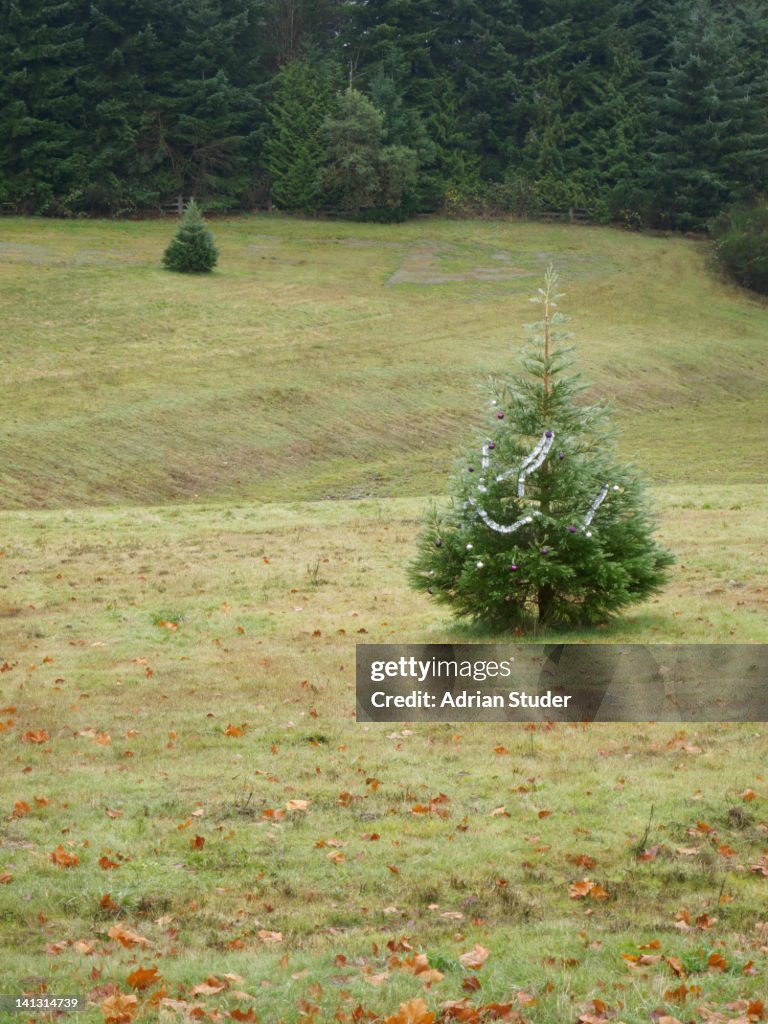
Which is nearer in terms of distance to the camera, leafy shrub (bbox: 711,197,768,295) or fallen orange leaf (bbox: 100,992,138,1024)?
fallen orange leaf (bbox: 100,992,138,1024)

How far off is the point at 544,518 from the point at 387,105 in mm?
61974

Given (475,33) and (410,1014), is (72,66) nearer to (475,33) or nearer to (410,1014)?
(475,33)

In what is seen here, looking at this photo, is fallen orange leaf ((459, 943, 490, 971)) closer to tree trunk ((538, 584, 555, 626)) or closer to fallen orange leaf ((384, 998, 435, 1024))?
fallen orange leaf ((384, 998, 435, 1024))

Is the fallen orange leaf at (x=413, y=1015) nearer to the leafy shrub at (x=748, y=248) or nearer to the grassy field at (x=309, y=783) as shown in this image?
the grassy field at (x=309, y=783)

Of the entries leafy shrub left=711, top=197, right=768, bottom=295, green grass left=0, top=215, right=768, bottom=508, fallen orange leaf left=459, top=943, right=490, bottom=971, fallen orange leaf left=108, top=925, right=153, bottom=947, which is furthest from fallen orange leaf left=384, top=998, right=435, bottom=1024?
leafy shrub left=711, top=197, right=768, bottom=295

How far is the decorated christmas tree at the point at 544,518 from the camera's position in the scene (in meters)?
12.8

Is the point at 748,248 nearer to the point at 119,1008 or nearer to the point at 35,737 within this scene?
the point at 35,737

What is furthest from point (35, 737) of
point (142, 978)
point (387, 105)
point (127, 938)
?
point (387, 105)

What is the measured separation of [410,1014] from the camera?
5.20 m

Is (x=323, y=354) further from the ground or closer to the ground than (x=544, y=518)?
closer to the ground

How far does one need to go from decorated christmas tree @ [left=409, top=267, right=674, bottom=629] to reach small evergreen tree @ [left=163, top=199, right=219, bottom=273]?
4110 cm

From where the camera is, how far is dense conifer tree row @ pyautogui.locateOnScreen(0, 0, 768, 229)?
216ft

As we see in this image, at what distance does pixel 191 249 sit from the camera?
52.1 m

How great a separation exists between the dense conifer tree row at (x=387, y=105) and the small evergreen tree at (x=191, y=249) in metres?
15.0
